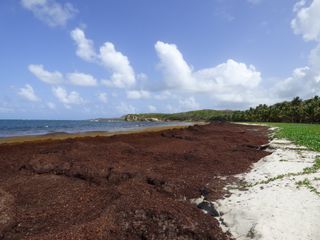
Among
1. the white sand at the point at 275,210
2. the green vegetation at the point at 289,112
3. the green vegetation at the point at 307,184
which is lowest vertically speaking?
the white sand at the point at 275,210

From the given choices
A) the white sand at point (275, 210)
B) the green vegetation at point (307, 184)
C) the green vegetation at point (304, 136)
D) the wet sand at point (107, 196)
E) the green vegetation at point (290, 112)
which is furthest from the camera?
the green vegetation at point (290, 112)

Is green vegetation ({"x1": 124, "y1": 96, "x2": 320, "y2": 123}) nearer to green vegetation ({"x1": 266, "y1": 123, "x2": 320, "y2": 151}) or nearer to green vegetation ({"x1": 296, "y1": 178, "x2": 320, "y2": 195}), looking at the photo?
green vegetation ({"x1": 266, "y1": 123, "x2": 320, "y2": 151})

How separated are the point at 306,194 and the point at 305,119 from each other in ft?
338

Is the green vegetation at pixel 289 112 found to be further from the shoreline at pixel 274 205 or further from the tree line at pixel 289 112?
the shoreline at pixel 274 205

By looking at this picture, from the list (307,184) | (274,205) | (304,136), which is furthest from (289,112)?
(274,205)

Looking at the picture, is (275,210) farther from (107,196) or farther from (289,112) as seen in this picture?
(289,112)

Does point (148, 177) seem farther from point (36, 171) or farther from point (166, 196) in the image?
point (36, 171)

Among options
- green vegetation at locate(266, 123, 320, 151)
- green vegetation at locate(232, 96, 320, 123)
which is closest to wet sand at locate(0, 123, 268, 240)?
green vegetation at locate(266, 123, 320, 151)

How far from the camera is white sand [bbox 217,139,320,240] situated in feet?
30.2

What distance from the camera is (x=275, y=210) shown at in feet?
34.6

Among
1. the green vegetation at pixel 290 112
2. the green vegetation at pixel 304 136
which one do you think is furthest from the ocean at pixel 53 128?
the green vegetation at pixel 290 112

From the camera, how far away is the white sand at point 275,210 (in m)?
9.20

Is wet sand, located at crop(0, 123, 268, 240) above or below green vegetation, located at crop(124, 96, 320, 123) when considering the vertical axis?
below

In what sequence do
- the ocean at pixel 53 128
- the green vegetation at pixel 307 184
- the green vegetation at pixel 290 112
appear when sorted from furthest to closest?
the green vegetation at pixel 290 112, the ocean at pixel 53 128, the green vegetation at pixel 307 184
